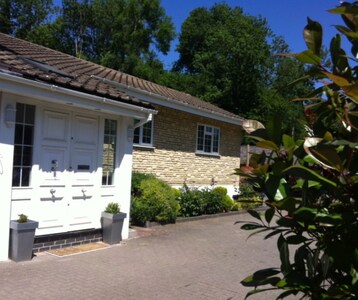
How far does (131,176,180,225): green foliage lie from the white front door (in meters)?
2.88

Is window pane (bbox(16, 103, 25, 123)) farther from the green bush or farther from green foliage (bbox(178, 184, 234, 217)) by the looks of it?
green foliage (bbox(178, 184, 234, 217))

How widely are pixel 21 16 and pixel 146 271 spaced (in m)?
36.3

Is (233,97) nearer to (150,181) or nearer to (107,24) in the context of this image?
(107,24)

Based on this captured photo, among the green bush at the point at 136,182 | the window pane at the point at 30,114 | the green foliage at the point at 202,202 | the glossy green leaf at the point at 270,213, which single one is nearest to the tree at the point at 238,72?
the green foliage at the point at 202,202

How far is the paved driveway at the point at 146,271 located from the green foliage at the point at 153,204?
1510 mm

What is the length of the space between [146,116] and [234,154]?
1214 cm

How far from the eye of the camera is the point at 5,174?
7.37 m

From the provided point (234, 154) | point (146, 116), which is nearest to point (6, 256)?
point (146, 116)

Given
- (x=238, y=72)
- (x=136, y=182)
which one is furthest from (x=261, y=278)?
(x=238, y=72)

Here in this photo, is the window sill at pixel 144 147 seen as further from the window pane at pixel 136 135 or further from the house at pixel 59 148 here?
the house at pixel 59 148

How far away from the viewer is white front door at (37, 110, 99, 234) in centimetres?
827

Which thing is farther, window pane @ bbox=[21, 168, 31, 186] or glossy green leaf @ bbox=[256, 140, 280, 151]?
window pane @ bbox=[21, 168, 31, 186]

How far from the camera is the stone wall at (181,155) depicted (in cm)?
1602

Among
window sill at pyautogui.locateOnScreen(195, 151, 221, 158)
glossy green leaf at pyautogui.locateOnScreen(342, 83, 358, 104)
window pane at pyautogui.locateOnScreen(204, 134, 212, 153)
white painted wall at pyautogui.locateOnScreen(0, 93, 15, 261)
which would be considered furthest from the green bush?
glossy green leaf at pyautogui.locateOnScreen(342, 83, 358, 104)
